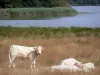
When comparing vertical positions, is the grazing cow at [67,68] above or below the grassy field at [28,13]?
above

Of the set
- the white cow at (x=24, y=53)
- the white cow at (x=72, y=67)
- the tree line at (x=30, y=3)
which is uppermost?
the white cow at (x=72, y=67)

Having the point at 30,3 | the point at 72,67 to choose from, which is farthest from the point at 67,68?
the point at 30,3

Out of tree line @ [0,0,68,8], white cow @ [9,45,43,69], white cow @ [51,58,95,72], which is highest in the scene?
white cow @ [51,58,95,72]

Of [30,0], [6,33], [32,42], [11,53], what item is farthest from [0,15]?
[11,53]

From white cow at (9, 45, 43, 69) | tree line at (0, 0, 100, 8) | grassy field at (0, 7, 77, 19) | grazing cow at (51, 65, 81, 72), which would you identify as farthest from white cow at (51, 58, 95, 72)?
tree line at (0, 0, 100, 8)

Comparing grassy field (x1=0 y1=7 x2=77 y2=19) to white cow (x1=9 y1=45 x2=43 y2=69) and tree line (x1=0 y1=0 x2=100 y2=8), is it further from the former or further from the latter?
white cow (x1=9 y1=45 x2=43 y2=69)

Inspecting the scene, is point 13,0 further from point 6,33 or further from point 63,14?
point 6,33

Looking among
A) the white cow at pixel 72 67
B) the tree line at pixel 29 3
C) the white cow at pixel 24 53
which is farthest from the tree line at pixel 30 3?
the white cow at pixel 72 67

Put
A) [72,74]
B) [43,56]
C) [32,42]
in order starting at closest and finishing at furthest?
[72,74] → [43,56] → [32,42]

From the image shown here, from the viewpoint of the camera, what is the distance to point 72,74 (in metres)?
10.2

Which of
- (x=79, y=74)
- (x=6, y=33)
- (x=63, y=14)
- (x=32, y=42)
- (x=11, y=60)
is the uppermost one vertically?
(x=79, y=74)

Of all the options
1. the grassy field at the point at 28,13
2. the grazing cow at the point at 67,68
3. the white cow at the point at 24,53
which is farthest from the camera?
the grassy field at the point at 28,13

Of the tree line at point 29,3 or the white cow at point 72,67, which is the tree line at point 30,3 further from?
the white cow at point 72,67

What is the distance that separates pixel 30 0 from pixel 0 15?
21.7m
